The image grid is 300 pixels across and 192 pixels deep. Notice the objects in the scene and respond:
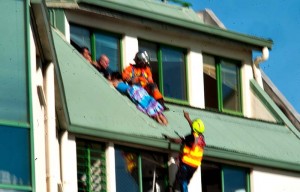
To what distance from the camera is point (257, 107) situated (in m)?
61.3

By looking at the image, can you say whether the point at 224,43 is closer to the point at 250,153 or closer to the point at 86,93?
the point at 250,153

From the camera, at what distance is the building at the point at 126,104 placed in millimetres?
47469

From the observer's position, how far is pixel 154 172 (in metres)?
55.6

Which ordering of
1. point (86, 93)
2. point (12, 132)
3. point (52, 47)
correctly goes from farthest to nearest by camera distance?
1. point (86, 93)
2. point (52, 47)
3. point (12, 132)

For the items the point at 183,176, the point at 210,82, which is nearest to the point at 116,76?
the point at 183,176

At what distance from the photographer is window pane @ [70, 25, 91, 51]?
185 feet

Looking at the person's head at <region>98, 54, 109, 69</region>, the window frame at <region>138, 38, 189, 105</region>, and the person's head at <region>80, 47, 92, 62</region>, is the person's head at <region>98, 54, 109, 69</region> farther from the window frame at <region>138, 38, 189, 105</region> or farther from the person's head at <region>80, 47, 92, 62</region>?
the window frame at <region>138, 38, 189, 105</region>

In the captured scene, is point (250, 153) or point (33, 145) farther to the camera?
point (250, 153)

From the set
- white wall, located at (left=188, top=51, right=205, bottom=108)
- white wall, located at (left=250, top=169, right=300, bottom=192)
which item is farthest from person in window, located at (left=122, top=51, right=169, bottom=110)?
white wall, located at (left=250, top=169, right=300, bottom=192)

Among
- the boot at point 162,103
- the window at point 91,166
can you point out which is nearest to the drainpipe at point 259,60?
the boot at point 162,103

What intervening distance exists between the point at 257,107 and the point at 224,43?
1950 millimetres

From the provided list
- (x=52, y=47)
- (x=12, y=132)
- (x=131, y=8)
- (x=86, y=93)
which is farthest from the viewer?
(x=131, y=8)

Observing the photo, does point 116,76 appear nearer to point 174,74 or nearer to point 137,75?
point 137,75

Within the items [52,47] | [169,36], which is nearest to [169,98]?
[169,36]
